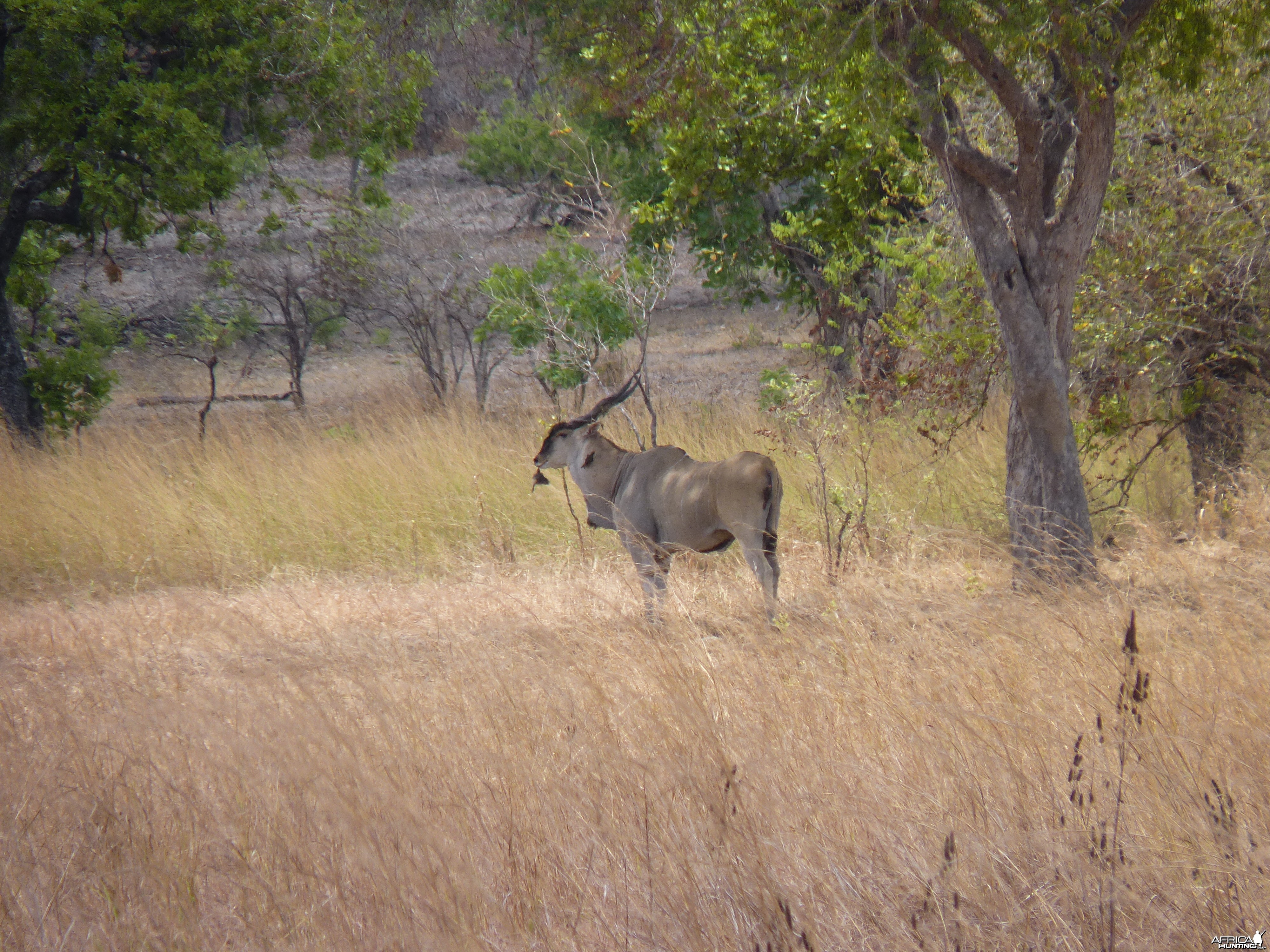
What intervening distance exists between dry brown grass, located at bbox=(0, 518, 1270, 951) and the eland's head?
1996 millimetres

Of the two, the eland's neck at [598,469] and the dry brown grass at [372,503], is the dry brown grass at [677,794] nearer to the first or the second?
the eland's neck at [598,469]

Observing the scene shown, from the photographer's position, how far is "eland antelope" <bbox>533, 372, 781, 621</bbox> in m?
5.80

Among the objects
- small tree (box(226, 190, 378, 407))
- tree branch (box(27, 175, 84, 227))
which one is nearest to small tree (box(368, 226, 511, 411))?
small tree (box(226, 190, 378, 407))

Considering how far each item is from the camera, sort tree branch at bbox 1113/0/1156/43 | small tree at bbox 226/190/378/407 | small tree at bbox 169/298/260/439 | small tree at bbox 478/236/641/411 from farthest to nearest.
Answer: small tree at bbox 226/190/378/407
small tree at bbox 169/298/260/439
small tree at bbox 478/236/641/411
tree branch at bbox 1113/0/1156/43

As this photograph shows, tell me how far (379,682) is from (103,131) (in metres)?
9.17

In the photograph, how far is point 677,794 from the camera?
3029 mm

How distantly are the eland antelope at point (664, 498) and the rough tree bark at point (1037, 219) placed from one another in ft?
4.93

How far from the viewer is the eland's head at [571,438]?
22.5 ft

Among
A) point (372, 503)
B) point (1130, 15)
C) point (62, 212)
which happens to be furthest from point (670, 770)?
point (62, 212)

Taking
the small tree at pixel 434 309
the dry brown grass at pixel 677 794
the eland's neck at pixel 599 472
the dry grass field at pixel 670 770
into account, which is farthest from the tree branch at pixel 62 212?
the dry brown grass at pixel 677 794

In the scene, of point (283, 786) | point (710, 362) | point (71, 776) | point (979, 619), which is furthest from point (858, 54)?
point (710, 362)

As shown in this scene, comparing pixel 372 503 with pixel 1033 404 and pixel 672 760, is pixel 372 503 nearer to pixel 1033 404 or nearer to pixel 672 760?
pixel 1033 404

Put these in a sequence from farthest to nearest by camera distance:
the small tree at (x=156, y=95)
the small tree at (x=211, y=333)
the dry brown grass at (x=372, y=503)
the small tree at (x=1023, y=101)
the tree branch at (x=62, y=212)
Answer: the small tree at (x=211, y=333)
the tree branch at (x=62, y=212)
the small tree at (x=156, y=95)
the dry brown grass at (x=372, y=503)
the small tree at (x=1023, y=101)

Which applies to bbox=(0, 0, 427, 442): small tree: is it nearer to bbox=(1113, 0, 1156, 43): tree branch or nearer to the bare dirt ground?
the bare dirt ground
